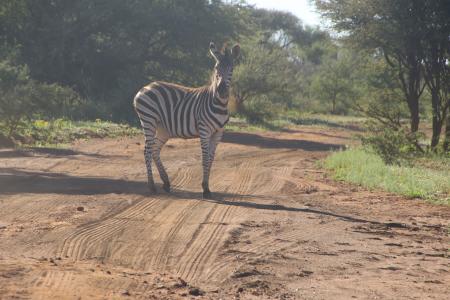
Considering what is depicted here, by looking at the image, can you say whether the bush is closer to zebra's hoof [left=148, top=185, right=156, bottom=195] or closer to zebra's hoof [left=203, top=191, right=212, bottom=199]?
zebra's hoof [left=203, top=191, right=212, bottom=199]

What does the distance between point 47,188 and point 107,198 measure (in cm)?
130

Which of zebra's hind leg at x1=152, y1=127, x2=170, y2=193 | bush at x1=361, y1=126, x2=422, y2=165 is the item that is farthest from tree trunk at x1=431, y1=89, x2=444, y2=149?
zebra's hind leg at x1=152, y1=127, x2=170, y2=193

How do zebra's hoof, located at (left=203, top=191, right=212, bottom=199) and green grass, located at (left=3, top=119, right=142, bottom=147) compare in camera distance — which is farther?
green grass, located at (left=3, top=119, right=142, bottom=147)

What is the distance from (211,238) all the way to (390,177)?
663cm

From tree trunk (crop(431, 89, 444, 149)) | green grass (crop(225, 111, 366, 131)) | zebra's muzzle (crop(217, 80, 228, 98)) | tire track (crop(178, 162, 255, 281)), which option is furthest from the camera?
green grass (crop(225, 111, 366, 131))

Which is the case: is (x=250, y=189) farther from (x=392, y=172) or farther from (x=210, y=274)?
(x=210, y=274)

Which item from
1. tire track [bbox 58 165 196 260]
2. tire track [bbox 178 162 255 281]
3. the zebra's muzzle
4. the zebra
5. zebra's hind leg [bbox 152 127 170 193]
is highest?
the zebra's muzzle

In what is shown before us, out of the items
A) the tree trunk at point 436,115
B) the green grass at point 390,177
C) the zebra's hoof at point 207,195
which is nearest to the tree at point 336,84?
the tree trunk at point 436,115

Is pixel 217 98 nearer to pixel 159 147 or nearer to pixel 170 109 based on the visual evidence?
pixel 170 109

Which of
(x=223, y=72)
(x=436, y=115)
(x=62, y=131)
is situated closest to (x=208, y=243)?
(x=223, y=72)

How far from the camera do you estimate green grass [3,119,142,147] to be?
18328mm

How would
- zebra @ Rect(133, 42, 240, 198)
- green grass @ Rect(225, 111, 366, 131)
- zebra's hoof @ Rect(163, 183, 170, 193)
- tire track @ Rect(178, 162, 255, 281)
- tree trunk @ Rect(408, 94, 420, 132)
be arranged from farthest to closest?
green grass @ Rect(225, 111, 366, 131)
tree trunk @ Rect(408, 94, 420, 132)
zebra's hoof @ Rect(163, 183, 170, 193)
zebra @ Rect(133, 42, 240, 198)
tire track @ Rect(178, 162, 255, 281)

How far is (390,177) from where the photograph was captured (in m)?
14.1

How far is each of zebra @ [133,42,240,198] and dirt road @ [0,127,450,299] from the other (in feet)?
1.88
